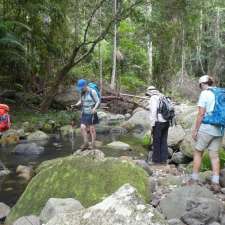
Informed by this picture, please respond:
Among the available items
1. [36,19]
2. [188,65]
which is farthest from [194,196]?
[188,65]

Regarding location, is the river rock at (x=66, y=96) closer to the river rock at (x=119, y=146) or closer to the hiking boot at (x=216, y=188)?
the river rock at (x=119, y=146)

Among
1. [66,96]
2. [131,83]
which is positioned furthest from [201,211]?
[131,83]

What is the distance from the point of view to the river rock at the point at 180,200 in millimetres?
5543

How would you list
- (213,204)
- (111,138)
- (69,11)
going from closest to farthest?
(213,204) < (111,138) < (69,11)

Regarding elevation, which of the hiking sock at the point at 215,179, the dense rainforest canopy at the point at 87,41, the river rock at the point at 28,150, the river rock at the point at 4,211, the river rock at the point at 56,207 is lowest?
the river rock at the point at 28,150

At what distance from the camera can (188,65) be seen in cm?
3828

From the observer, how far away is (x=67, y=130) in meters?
15.1

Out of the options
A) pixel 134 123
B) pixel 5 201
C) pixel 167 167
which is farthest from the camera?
pixel 134 123

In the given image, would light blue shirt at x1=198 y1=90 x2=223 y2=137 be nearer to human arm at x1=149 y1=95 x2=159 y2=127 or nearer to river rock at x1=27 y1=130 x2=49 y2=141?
human arm at x1=149 y1=95 x2=159 y2=127

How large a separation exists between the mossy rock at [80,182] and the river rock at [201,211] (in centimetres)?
59

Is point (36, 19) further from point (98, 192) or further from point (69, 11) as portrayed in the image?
point (98, 192)

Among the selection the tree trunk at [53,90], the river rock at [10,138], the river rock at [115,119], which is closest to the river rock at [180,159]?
the river rock at [10,138]

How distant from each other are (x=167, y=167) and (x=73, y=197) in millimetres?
3347

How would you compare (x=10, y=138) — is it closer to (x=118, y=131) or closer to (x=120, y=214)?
(x=118, y=131)
